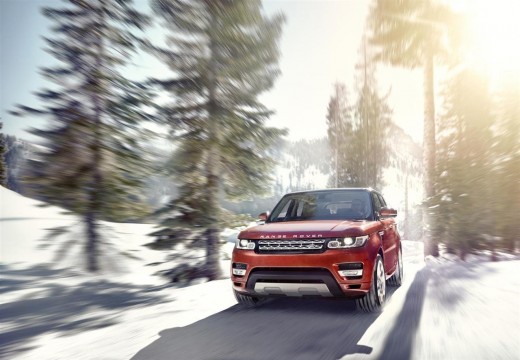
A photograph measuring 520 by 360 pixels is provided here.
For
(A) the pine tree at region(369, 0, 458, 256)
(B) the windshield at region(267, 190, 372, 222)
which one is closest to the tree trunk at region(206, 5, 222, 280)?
(B) the windshield at region(267, 190, 372, 222)

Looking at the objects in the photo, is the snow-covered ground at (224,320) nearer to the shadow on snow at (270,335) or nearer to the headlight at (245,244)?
the shadow on snow at (270,335)

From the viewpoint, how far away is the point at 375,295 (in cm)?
633

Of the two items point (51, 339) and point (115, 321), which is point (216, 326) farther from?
point (51, 339)

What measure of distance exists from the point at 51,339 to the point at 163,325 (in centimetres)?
132

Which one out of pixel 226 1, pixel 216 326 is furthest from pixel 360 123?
pixel 216 326

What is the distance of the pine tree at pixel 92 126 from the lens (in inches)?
345

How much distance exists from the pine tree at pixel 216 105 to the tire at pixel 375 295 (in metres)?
5.37

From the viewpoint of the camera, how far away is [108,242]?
10.1 metres

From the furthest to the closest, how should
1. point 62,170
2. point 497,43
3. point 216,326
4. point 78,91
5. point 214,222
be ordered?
1. point 497,43
2. point 214,222
3. point 78,91
4. point 62,170
5. point 216,326

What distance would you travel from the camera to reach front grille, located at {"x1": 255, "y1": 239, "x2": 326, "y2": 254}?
5.96 m

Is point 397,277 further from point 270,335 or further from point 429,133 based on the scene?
point 429,133

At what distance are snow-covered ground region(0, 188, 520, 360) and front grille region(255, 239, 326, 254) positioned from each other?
0.92 m

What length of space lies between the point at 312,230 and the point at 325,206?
65.5 inches

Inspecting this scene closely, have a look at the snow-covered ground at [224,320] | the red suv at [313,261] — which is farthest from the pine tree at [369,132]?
the red suv at [313,261]
